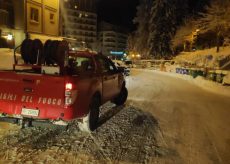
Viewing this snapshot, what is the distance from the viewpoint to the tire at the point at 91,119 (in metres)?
7.24

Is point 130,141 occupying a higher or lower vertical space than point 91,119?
lower

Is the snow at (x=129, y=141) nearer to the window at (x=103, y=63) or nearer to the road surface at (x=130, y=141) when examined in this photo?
the road surface at (x=130, y=141)

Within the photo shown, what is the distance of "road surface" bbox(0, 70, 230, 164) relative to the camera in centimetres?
570

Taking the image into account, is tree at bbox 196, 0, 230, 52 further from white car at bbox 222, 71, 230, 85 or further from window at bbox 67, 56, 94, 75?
window at bbox 67, 56, 94, 75

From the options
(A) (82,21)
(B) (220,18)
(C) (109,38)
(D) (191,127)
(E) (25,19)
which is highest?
(A) (82,21)

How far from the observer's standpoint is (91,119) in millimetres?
Answer: 7398

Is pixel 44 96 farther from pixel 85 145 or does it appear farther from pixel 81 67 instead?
pixel 81 67

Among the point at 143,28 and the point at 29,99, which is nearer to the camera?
the point at 29,99

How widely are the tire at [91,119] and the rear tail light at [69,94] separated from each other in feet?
3.65

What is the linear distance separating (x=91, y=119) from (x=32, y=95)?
1741 mm

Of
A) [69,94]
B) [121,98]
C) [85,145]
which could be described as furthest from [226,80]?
[69,94]

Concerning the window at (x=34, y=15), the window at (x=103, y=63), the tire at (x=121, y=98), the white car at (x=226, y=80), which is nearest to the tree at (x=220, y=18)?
the white car at (x=226, y=80)

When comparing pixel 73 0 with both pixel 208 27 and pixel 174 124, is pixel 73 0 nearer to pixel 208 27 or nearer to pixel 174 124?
pixel 208 27

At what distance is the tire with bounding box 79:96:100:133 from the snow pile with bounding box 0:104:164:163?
16cm
